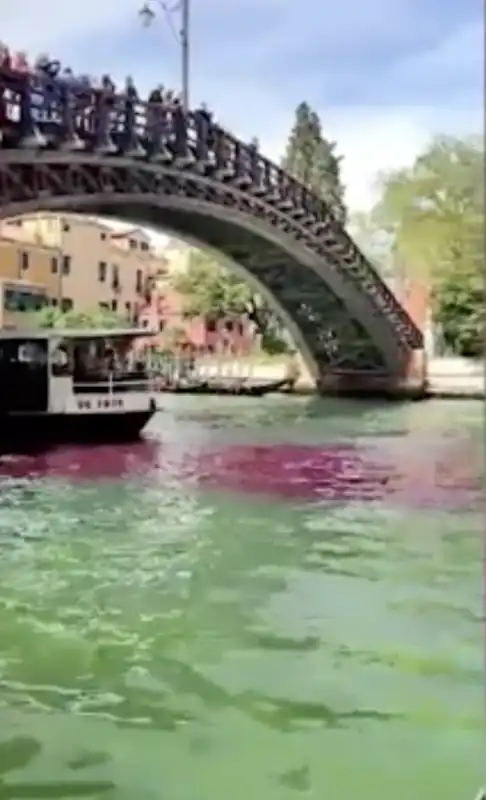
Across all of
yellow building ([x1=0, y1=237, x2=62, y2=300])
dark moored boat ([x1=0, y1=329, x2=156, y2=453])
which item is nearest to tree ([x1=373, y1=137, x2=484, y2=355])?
yellow building ([x1=0, y1=237, x2=62, y2=300])

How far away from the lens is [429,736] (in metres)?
1.18

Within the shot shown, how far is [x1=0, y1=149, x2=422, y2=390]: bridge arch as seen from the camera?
3.07m

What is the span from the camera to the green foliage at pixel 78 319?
2012 mm

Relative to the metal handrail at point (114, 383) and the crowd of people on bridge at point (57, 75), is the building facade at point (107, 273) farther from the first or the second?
the metal handrail at point (114, 383)

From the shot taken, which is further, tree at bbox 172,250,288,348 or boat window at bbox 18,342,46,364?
boat window at bbox 18,342,46,364

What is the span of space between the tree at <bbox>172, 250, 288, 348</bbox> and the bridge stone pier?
2.2 inches

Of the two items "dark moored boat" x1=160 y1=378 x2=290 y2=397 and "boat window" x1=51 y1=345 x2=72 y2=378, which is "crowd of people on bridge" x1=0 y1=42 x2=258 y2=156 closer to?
"dark moored boat" x1=160 y1=378 x2=290 y2=397

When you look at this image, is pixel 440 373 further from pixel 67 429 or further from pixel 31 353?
pixel 67 429

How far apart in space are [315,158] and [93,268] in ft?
1.25

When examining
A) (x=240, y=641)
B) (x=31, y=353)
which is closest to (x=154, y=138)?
(x=31, y=353)

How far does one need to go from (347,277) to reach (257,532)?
2.45m

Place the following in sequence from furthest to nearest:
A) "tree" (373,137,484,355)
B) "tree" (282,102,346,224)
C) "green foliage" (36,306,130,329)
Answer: "green foliage" (36,306,130,329) < "tree" (282,102,346,224) < "tree" (373,137,484,355)

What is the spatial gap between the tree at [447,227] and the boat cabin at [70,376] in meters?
0.67

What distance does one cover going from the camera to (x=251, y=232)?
195 inches
